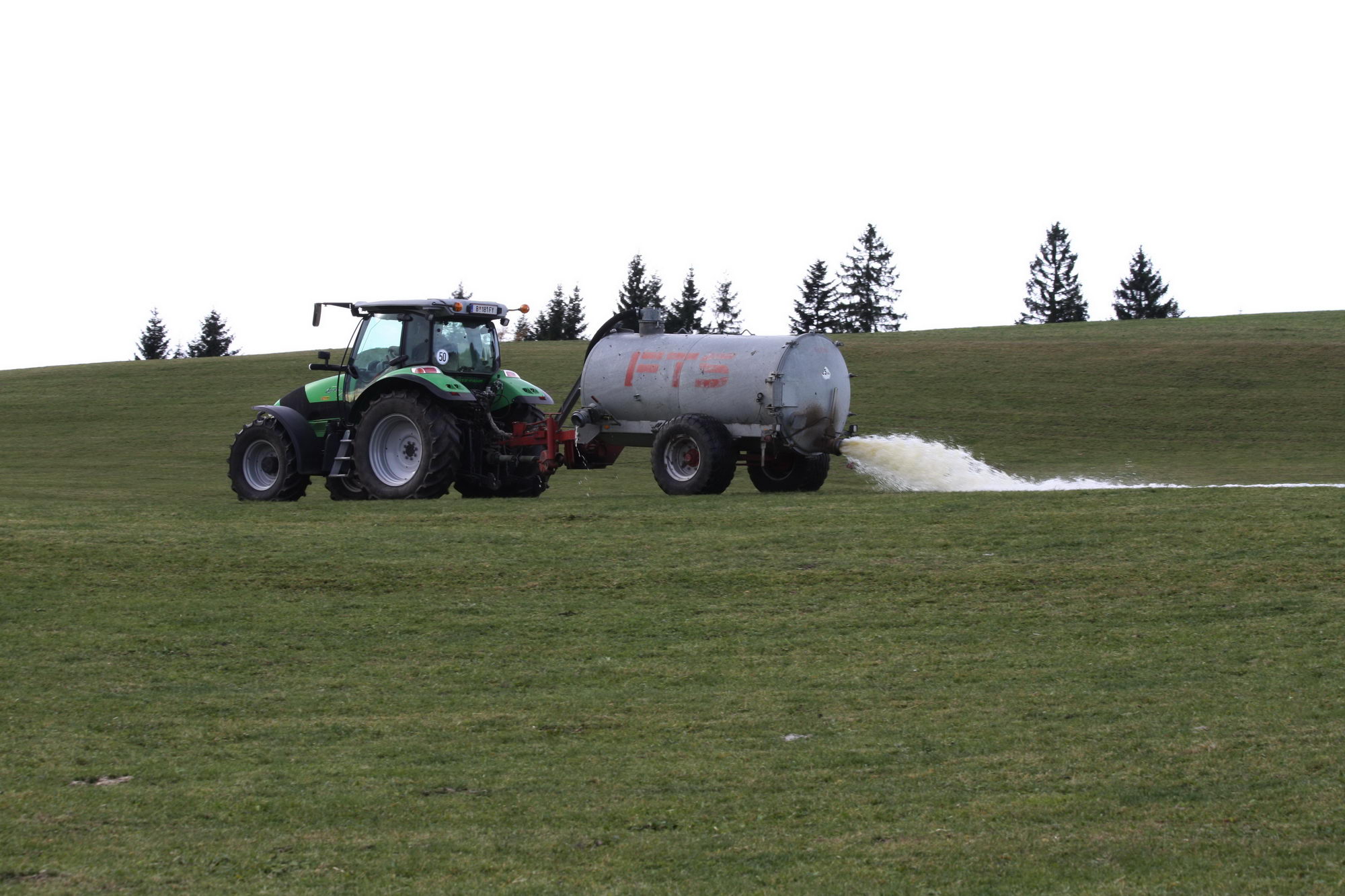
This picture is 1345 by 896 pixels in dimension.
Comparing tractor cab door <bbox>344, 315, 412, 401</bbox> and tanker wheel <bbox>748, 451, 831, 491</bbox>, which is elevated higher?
tractor cab door <bbox>344, 315, 412, 401</bbox>

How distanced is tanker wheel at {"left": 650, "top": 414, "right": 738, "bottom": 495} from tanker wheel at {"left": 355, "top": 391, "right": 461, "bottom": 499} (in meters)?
2.82

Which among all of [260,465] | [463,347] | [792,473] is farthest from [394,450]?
[792,473]

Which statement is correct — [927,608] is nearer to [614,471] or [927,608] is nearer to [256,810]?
[256,810]

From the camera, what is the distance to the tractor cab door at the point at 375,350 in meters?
20.0

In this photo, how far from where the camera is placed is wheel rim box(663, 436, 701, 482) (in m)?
19.5

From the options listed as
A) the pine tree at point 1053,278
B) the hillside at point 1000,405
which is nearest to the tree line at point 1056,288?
the pine tree at point 1053,278

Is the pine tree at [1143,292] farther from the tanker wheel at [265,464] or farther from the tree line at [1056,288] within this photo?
the tanker wheel at [265,464]

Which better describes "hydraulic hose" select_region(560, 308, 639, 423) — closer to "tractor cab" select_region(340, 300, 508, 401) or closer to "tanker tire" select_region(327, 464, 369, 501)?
"tractor cab" select_region(340, 300, 508, 401)

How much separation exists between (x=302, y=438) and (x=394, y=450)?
1.40 m

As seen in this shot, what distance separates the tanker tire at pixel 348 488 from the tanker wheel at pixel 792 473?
216 inches

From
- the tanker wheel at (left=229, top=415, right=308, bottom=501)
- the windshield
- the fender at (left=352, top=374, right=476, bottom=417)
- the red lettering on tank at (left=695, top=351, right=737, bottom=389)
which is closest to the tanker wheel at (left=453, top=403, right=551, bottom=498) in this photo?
the windshield

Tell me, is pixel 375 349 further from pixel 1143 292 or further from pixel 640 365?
pixel 1143 292

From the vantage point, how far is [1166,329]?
54750 millimetres

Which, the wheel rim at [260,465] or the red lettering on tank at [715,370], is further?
the wheel rim at [260,465]
